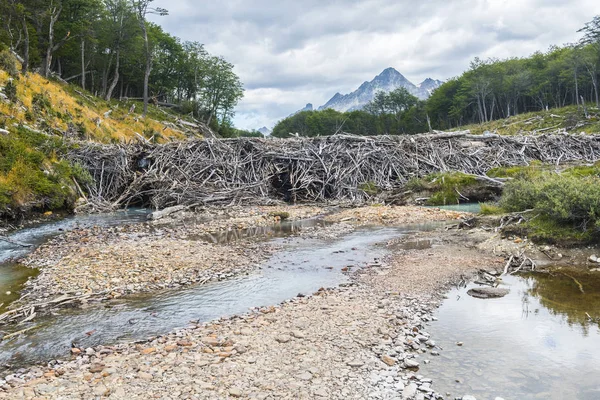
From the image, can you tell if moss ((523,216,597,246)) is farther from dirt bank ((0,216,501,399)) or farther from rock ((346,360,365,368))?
rock ((346,360,365,368))

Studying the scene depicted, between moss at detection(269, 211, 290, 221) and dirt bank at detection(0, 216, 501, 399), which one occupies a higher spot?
moss at detection(269, 211, 290, 221)

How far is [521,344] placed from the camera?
5.96 m

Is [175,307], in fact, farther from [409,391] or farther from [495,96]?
[495,96]

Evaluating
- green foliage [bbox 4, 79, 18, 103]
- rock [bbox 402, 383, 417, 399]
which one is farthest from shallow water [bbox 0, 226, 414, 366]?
green foliage [bbox 4, 79, 18, 103]

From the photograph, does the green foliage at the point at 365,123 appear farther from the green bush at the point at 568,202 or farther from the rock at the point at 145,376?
the rock at the point at 145,376

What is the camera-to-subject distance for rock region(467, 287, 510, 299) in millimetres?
8008

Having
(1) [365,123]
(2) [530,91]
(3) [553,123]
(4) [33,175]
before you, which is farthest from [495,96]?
(4) [33,175]

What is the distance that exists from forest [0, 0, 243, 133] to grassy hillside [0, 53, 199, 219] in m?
3.22

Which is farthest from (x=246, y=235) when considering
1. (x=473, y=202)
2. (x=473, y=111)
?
(x=473, y=111)

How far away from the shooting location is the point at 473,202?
22.8 metres

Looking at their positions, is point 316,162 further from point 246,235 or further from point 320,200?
point 246,235

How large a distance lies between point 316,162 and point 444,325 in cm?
2002

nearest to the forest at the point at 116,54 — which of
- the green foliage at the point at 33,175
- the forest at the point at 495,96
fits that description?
the green foliage at the point at 33,175

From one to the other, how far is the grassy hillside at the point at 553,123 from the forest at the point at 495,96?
55.4 inches
